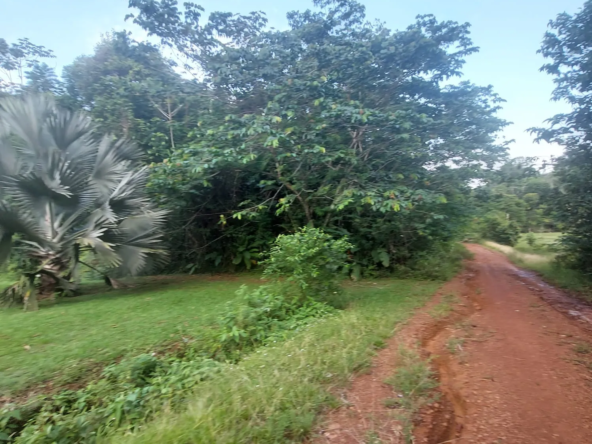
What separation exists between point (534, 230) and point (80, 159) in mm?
30204

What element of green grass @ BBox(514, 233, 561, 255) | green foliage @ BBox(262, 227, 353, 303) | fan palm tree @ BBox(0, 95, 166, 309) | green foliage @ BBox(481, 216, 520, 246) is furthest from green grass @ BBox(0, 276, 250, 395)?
green foliage @ BBox(481, 216, 520, 246)

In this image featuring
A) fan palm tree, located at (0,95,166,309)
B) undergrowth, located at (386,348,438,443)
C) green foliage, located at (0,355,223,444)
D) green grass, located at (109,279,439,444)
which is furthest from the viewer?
fan palm tree, located at (0,95,166,309)

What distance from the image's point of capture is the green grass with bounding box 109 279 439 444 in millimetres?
2809

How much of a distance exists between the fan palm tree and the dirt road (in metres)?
5.84

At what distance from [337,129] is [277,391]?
6627 mm

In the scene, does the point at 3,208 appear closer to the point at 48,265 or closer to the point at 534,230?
the point at 48,265

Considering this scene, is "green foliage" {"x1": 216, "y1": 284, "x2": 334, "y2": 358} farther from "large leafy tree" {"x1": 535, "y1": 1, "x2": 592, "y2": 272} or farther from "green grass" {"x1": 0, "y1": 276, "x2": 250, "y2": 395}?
"large leafy tree" {"x1": 535, "y1": 1, "x2": 592, "y2": 272}

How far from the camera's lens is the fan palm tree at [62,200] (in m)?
7.02

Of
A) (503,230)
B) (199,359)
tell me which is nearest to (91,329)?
(199,359)

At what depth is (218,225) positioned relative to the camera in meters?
12.0

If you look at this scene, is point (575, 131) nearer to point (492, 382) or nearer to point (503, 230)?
point (492, 382)

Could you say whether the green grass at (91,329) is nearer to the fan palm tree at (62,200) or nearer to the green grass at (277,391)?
the fan palm tree at (62,200)

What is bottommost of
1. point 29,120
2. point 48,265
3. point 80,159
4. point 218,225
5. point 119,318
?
point 119,318


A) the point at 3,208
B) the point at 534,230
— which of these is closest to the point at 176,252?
the point at 3,208
